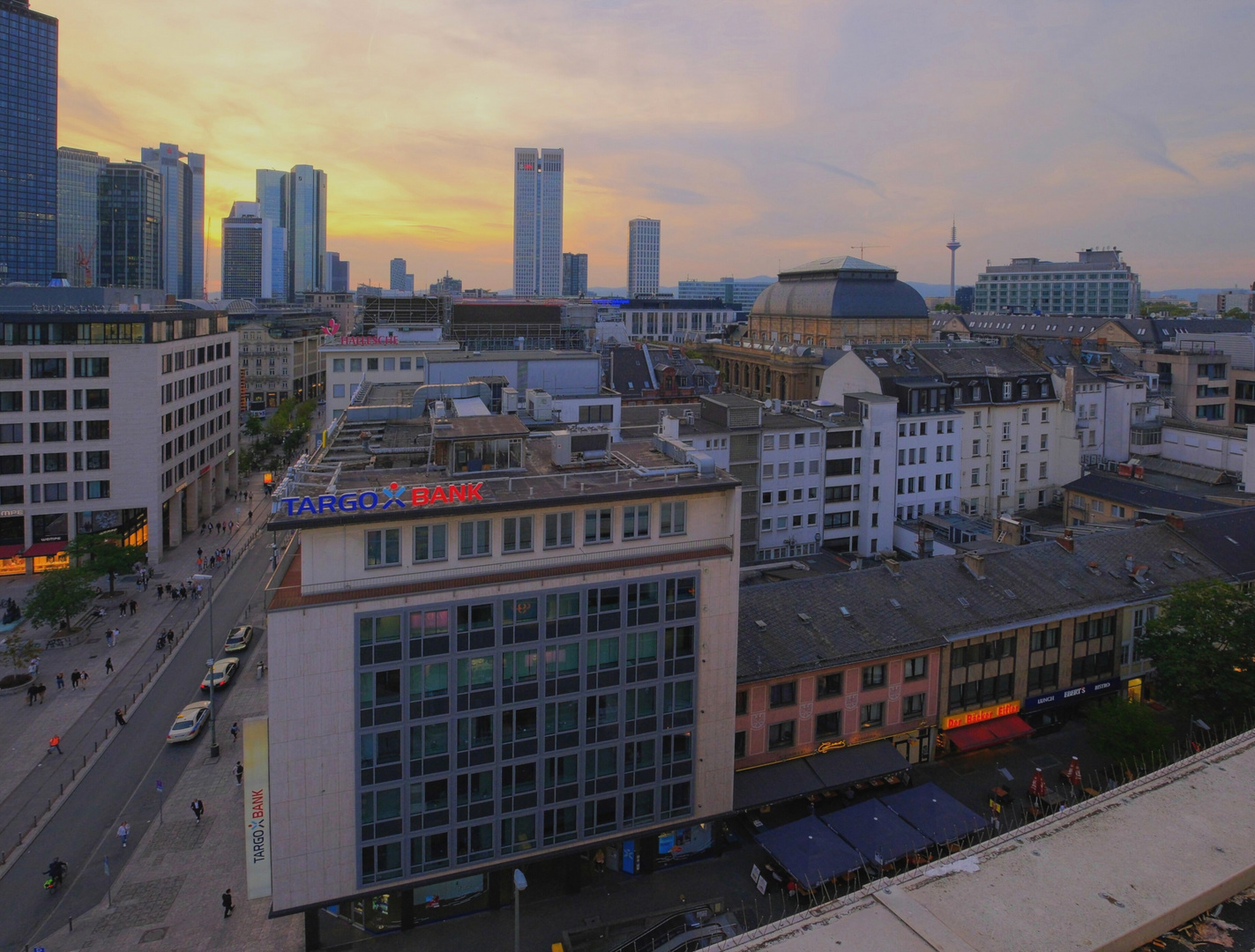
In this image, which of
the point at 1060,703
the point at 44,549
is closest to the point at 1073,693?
the point at 1060,703

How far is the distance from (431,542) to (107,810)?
92.5ft

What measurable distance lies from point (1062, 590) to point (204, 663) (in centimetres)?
6116

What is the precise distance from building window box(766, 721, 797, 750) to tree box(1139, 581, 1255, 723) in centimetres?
2066

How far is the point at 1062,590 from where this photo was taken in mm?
54844

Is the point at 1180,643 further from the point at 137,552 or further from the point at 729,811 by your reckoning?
the point at 137,552

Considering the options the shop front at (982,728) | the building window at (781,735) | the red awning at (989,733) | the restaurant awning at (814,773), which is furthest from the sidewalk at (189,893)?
the red awning at (989,733)

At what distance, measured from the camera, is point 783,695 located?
46.5m

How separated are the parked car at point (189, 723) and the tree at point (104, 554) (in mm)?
26035

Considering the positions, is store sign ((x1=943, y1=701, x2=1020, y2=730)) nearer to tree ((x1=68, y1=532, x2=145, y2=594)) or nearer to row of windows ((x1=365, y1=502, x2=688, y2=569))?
row of windows ((x1=365, y1=502, x2=688, y2=569))

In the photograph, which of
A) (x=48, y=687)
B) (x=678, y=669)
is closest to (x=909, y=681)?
(x=678, y=669)

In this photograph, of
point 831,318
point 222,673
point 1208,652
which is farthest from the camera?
point 831,318

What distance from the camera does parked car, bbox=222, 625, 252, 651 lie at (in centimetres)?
6900

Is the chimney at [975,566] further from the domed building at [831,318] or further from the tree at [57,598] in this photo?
the domed building at [831,318]

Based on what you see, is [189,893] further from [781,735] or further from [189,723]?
[781,735]
